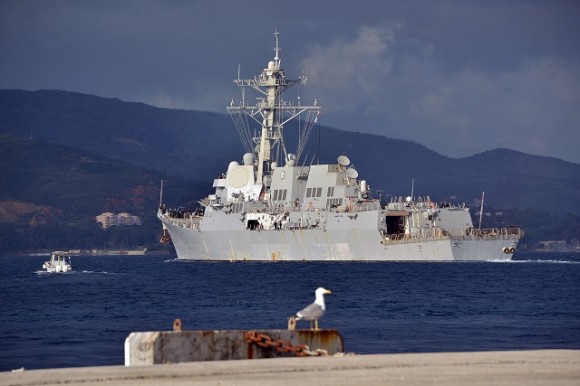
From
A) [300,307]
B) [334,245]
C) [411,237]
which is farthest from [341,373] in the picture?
[334,245]

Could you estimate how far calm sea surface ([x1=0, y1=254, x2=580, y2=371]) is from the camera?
30.4m

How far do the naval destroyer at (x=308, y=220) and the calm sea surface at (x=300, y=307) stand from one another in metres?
5.45

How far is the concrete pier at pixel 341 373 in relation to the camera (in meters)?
14.9

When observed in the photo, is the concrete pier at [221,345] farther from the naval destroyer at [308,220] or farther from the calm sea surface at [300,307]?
the naval destroyer at [308,220]

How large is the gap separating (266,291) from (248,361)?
3788cm

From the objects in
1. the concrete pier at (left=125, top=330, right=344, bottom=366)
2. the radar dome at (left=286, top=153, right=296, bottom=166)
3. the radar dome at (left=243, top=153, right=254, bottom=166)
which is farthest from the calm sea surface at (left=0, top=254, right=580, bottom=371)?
the radar dome at (left=243, top=153, right=254, bottom=166)

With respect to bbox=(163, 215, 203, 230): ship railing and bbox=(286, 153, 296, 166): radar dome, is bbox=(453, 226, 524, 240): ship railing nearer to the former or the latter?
bbox=(286, 153, 296, 166): radar dome

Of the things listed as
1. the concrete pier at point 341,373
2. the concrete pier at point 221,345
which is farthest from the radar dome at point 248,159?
the concrete pier at point 341,373

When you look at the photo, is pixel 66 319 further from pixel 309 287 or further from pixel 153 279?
pixel 153 279

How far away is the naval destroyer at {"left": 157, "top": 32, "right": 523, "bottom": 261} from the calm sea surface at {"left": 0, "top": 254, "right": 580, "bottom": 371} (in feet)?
17.9

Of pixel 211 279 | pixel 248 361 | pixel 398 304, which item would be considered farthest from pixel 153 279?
pixel 248 361

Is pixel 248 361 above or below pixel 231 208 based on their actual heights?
below

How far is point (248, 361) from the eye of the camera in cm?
1652

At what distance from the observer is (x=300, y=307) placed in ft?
145
